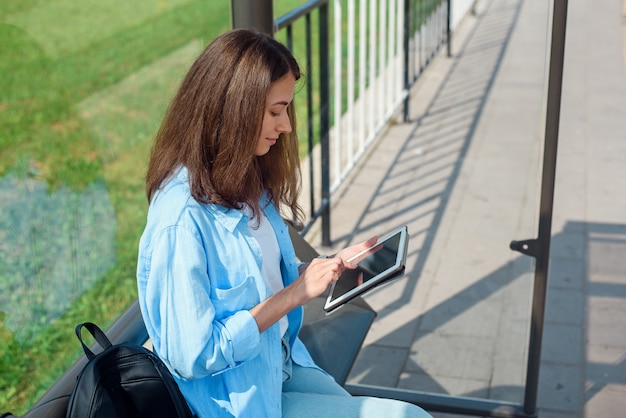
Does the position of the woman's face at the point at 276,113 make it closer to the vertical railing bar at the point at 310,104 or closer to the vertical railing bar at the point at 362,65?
the vertical railing bar at the point at 310,104

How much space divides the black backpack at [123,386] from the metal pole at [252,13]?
1.32 m

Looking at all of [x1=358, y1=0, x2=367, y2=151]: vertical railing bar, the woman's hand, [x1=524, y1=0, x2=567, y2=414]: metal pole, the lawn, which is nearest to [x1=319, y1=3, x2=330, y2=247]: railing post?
the lawn

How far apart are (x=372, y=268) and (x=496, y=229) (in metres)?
2.57

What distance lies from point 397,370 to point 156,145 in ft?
5.43

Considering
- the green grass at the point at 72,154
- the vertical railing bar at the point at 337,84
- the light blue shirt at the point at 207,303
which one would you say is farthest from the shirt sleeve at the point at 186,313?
the vertical railing bar at the point at 337,84

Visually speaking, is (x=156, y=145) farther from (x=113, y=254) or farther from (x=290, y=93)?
(x=113, y=254)

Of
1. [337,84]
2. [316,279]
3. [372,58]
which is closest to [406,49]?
[372,58]

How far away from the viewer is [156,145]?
6.26ft

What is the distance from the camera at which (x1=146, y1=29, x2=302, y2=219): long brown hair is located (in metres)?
1.77

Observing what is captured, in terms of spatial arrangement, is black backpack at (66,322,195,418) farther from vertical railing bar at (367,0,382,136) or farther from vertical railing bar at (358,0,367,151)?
vertical railing bar at (367,0,382,136)

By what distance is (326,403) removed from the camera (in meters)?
1.96

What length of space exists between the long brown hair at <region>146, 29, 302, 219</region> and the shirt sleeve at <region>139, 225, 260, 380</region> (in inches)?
5.2

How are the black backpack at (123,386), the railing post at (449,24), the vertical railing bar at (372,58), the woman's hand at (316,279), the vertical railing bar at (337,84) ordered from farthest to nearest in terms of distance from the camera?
1. the railing post at (449,24)
2. the vertical railing bar at (372,58)
3. the vertical railing bar at (337,84)
4. the woman's hand at (316,279)
5. the black backpack at (123,386)

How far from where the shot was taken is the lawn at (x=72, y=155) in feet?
11.0
